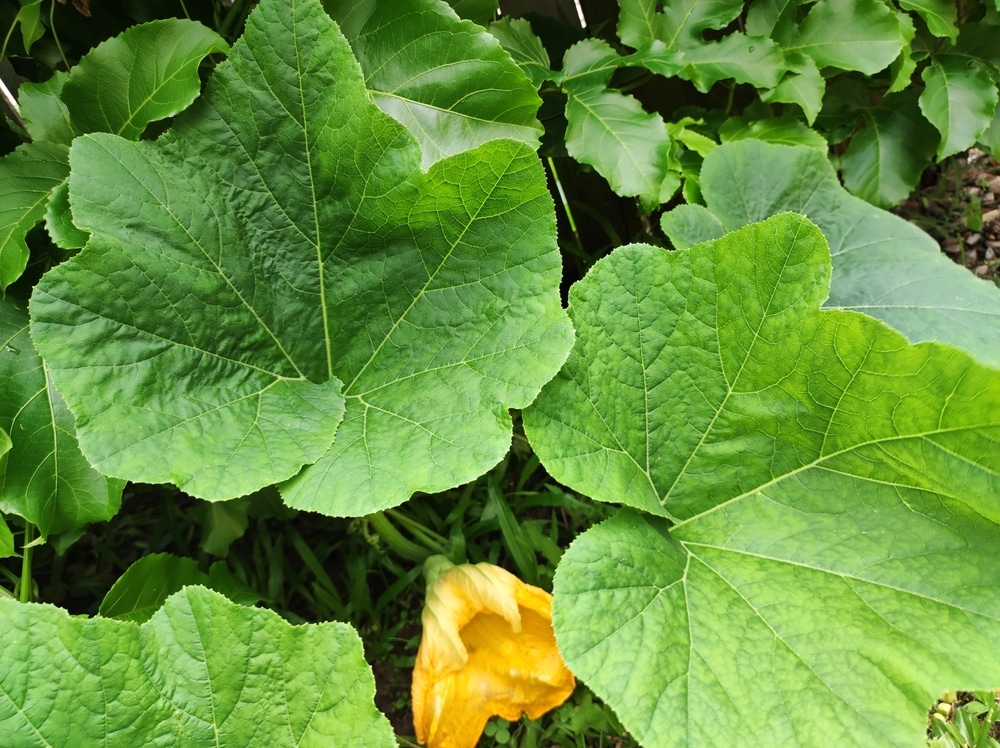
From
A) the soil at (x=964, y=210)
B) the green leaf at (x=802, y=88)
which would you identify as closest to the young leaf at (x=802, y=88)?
the green leaf at (x=802, y=88)

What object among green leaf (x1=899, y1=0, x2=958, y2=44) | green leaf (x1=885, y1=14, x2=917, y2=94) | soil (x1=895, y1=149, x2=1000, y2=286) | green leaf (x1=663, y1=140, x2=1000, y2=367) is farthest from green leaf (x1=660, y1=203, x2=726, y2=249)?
soil (x1=895, y1=149, x2=1000, y2=286)

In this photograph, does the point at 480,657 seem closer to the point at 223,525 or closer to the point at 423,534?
the point at 423,534

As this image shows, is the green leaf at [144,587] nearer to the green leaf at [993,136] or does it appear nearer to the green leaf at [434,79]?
the green leaf at [434,79]

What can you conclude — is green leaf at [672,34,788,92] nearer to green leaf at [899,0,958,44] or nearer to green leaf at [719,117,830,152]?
green leaf at [719,117,830,152]

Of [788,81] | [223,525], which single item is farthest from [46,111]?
[788,81]

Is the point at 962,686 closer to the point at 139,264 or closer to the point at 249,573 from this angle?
the point at 139,264

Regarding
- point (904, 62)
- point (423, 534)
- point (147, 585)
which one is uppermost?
point (904, 62)

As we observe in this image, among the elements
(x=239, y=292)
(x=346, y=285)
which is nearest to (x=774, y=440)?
(x=346, y=285)
